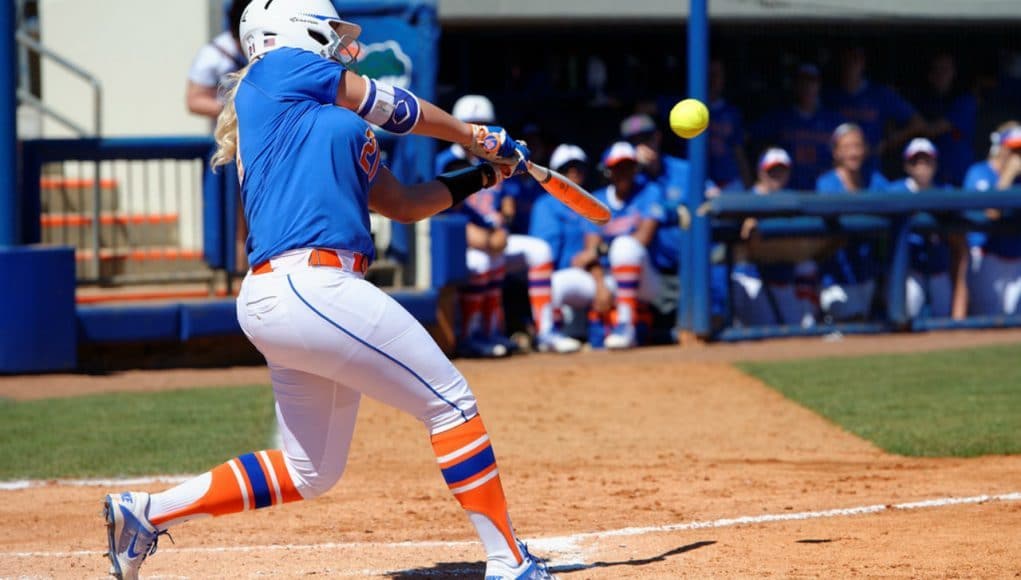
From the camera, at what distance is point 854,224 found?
966 cm

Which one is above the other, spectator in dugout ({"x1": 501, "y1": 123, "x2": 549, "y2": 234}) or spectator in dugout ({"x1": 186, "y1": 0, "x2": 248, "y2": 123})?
spectator in dugout ({"x1": 186, "y1": 0, "x2": 248, "y2": 123})

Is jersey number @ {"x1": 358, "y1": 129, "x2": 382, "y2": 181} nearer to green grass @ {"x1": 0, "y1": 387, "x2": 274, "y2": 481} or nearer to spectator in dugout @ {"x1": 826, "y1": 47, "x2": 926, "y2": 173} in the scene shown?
green grass @ {"x1": 0, "y1": 387, "x2": 274, "y2": 481}

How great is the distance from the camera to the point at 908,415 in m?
7.21

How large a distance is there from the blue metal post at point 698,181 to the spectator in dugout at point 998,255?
80.0 inches

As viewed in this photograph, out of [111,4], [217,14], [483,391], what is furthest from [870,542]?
[111,4]

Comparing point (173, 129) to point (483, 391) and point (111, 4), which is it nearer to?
point (111, 4)

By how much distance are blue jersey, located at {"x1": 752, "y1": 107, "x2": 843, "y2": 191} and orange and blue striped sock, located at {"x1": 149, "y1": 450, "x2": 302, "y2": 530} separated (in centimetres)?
665

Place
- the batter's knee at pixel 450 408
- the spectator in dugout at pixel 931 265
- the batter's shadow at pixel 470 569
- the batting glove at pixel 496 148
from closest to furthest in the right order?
the batter's knee at pixel 450 408 < the batting glove at pixel 496 148 < the batter's shadow at pixel 470 569 < the spectator in dugout at pixel 931 265

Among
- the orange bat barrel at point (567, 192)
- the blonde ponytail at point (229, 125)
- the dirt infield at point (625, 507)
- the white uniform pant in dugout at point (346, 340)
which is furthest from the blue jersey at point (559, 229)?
the white uniform pant in dugout at point (346, 340)

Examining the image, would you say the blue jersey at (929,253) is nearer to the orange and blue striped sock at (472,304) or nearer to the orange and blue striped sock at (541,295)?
the orange and blue striped sock at (541,295)

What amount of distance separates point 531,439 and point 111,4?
20.3ft

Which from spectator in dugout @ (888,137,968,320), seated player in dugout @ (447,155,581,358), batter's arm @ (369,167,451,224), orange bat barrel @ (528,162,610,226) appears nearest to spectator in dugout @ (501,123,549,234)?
seated player in dugout @ (447,155,581,358)

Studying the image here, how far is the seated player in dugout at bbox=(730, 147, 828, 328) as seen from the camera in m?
9.52

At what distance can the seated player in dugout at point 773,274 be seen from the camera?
31.2ft
